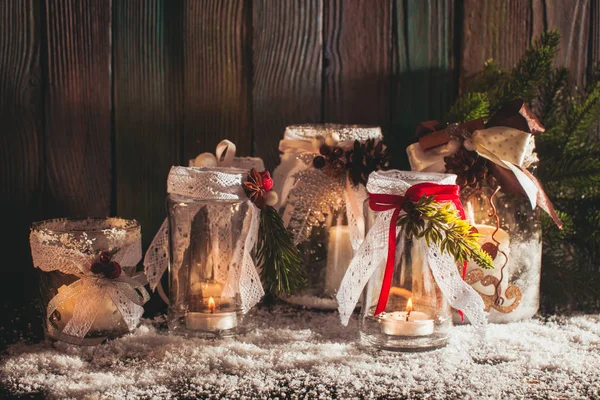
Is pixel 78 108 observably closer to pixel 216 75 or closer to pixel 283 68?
pixel 216 75

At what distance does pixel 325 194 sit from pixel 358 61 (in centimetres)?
31

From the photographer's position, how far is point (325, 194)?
1.22 meters

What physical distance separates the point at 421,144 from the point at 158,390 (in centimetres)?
56

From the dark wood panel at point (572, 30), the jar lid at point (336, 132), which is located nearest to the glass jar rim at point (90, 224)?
the jar lid at point (336, 132)

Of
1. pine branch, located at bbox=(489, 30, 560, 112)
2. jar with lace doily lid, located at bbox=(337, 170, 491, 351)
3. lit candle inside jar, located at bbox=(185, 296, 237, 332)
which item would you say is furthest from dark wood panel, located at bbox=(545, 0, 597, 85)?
lit candle inside jar, located at bbox=(185, 296, 237, 332)

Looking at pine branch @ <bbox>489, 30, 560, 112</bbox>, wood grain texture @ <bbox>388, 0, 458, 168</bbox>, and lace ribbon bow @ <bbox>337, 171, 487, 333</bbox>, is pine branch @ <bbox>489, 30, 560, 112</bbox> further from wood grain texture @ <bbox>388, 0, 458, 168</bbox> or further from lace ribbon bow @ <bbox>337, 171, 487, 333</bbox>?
lace ribbon bow @ <bbox>337, 171, 487, 333</bbox>

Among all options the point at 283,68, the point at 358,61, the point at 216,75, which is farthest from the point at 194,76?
the point at 358,61

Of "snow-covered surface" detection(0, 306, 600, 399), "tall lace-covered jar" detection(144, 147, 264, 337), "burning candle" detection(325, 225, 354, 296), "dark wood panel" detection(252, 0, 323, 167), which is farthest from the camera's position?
"dark wood panel" detection(252, 0, 323, 167)

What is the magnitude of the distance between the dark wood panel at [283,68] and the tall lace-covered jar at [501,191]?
29cm

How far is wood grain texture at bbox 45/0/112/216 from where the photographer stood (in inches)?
52.2

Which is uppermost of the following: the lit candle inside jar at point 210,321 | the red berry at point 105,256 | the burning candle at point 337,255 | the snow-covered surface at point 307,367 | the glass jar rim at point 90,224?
the glass jar rim at point 90,224

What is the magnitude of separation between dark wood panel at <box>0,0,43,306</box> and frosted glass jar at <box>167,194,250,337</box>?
1.13 feet

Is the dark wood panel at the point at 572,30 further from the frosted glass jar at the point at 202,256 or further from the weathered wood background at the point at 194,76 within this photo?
the frosted glass jar at the point at 202,256

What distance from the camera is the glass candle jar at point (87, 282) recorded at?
1.05 meters
